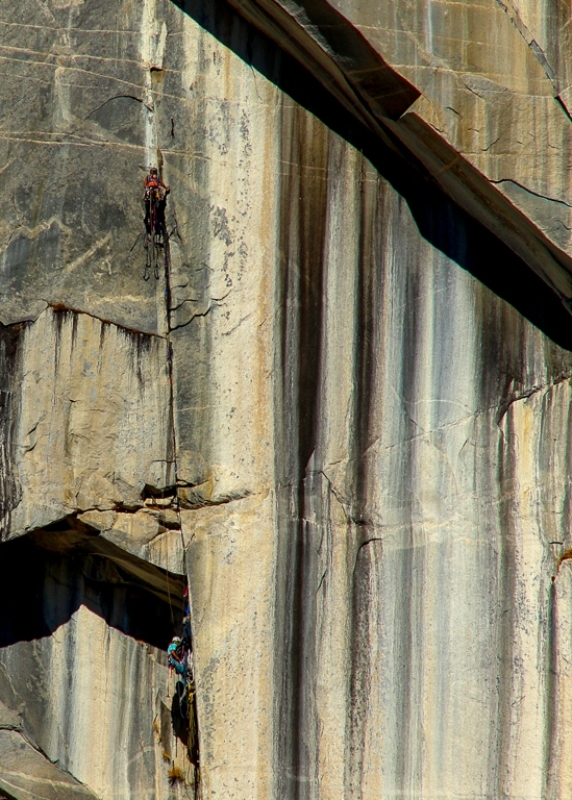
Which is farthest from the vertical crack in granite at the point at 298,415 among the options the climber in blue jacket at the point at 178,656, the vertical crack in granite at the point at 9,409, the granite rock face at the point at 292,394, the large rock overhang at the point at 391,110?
the vertical crack in granite at the point at 9,409

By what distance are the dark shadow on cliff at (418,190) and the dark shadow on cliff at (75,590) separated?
2.41m

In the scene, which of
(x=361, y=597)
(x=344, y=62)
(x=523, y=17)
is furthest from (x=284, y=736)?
(x=523, y=17)

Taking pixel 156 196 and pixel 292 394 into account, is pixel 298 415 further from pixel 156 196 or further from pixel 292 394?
pixel 156 196

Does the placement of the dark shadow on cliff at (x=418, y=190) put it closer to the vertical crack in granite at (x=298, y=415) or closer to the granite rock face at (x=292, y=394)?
the granite rock face at (x=292, y=394)

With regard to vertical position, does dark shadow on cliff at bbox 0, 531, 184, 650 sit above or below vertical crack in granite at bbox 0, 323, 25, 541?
below

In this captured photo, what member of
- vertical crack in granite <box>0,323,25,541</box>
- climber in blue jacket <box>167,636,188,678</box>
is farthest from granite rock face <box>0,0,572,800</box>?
climber in blue jacket <box>167,636,188,678</box>

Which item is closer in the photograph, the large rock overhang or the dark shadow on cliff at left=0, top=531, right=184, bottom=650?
the large rock overhang

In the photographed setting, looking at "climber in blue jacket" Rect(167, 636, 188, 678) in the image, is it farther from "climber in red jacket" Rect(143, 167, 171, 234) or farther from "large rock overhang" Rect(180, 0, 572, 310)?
"large rock overhang" Rect(180, 0, 572, 310)

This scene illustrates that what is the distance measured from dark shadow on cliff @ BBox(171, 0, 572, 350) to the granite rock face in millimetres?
16

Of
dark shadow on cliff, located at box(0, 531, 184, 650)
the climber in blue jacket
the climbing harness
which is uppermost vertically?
the climbing harness

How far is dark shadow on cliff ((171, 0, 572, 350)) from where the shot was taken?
5.70 metres

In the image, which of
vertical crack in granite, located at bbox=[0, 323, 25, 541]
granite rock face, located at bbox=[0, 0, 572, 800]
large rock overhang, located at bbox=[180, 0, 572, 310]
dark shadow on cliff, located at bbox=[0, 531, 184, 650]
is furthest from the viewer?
dark shadow on cliff, located at bbox=[0, 531, 184, 650]

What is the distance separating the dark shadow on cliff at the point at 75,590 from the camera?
6.15m

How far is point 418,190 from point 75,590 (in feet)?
9.86
